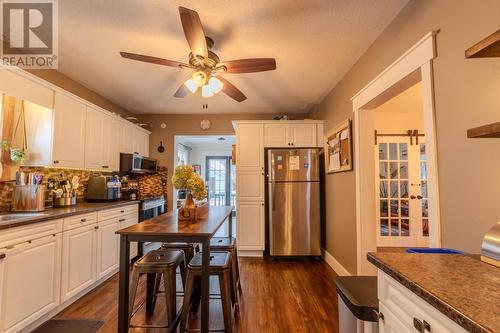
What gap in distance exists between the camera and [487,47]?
816mm

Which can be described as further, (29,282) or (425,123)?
(29,282)

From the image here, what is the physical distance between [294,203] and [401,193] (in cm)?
221

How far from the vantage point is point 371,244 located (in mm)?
2408

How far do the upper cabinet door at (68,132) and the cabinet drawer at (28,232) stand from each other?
2.44ft

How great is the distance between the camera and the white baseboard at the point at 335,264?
2.90 metres

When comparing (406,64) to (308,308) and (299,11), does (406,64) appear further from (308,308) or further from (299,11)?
(308,308)

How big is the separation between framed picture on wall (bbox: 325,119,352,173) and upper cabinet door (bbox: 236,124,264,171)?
3.33ft

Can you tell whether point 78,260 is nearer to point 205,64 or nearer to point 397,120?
point 205,64

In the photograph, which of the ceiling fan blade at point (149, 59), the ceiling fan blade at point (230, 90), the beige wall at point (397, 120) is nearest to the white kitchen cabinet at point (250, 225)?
the ceiling fan blade at point (230, 90)

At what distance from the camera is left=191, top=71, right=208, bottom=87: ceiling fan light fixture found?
1981mm

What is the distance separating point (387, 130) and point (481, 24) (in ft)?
11.7

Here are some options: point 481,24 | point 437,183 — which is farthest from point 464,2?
point 437,183

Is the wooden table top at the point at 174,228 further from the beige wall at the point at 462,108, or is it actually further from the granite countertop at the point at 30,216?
the beige wall at the point at 462,108

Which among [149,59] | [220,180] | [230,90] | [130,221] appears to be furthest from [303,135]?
[220,180]
